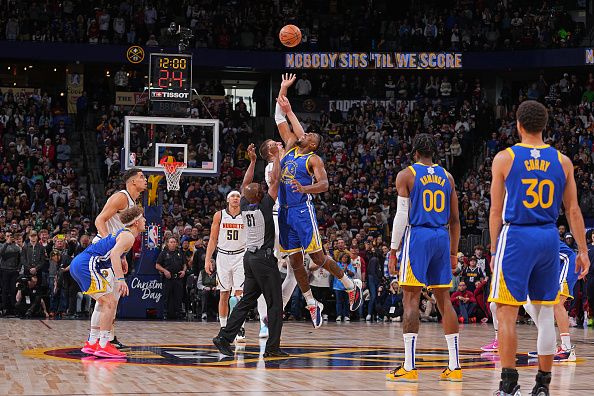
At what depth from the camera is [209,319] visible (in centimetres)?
2016

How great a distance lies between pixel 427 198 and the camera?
8750 mm

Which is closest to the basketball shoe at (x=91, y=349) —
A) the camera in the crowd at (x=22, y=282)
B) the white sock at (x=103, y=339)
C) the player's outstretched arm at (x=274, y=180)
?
the white sock at (x=103, y=339)

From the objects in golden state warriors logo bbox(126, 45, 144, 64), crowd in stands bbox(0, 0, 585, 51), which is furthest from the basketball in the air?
crowd in stands bbox(0, 0, 585, 51)

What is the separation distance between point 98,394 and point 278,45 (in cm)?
2777

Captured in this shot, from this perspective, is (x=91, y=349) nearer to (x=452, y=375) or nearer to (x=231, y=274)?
(x=231, y=274)

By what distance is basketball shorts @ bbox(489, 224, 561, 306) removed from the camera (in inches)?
279

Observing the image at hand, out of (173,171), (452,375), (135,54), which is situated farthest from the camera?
(135,54)

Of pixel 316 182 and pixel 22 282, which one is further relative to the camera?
pixel 22 282

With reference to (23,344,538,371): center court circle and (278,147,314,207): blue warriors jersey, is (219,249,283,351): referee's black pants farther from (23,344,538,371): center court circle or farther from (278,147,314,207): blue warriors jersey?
(278,147,314,207): blue warriors jersey

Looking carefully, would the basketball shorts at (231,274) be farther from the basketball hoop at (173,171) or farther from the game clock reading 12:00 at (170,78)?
the game clock reading 12:00 at (170,78)

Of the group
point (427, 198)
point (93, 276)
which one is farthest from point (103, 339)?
point (427, 198)

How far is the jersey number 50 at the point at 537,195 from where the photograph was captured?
7.15 meters

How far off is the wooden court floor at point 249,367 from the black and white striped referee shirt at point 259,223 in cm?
125

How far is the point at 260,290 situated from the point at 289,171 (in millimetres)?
1679
